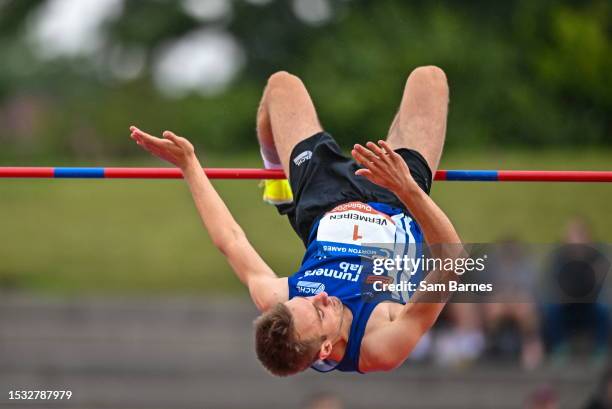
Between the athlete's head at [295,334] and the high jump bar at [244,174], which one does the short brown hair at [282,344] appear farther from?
the high jump bar at [244,174]

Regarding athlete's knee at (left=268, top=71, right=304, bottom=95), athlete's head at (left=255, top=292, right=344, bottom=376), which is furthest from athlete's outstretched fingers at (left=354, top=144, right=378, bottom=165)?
athlete's knee at (left=268, top=71, right=304, bottom=95)

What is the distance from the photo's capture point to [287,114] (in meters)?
5.71

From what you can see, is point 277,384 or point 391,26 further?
point 391,26

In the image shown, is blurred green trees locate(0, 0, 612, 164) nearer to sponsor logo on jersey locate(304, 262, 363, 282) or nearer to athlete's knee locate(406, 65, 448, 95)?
athlete's knee locate(406, 65, 448, 95)

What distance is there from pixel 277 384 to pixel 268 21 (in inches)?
489

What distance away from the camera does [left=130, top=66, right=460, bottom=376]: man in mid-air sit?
185 inches

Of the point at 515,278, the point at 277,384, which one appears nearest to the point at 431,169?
the point at 515,278

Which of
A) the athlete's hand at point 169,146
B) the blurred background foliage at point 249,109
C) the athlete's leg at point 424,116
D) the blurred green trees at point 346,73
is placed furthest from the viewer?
the blurred green trees at point 346,73

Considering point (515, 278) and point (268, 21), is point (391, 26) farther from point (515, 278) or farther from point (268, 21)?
point (515, 278)

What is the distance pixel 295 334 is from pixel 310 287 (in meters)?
0.32

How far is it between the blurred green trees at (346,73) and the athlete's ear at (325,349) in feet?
37.6

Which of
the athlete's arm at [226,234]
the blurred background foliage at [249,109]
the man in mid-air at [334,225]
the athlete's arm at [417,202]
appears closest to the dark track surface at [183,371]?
the blurred background foliage at [249,109]

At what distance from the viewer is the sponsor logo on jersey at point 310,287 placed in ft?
16.4

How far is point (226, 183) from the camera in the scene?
14352mm
